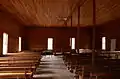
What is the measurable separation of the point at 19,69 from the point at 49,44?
20.5 metres

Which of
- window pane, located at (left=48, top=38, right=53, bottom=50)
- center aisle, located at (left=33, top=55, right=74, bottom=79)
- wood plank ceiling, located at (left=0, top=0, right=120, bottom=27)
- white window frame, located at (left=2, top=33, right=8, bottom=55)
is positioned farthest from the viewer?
window pane, located at (left=48, top=38, right=53, bottom=50)

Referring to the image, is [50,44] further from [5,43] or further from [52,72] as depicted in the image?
[52,72]

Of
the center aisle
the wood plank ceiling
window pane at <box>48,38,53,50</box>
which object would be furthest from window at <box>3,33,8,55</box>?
window pane at <box>48,38,53,50</box>

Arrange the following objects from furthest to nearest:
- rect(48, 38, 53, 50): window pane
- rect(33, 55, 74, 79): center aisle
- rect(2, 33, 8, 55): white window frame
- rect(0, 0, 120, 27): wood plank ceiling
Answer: rect(48, 38, 53, 50): window pane
rect(2, 33, 8, 55): white window frame
rect(0, 0, 120, 27): wood plank ceiling
rect(33, 55, 74, 79): center aisle

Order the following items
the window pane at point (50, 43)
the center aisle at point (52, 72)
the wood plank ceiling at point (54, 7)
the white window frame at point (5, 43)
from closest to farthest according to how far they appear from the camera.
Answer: the center aisle at point (52, 72), the wood plank ceiling at point (54, 7), the white window frame at point (5, 43), the window pane at point (50, 43)

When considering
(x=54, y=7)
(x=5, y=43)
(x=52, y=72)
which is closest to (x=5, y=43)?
(x=5, y=43)

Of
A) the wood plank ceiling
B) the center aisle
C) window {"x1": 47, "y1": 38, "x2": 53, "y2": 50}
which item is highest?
the wood plank ceiling

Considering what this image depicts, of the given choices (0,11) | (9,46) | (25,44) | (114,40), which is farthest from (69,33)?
(0,11)

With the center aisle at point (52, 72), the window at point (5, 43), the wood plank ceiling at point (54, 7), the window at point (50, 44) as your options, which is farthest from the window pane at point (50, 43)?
the center aisle at point (52, 72)

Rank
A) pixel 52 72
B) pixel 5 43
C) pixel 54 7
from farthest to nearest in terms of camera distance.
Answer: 1. pixel 5 43
2. pixel 54 7
3. pixel 52 72

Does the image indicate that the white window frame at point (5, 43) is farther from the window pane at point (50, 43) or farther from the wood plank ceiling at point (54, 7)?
the window pane at point (50, 43)

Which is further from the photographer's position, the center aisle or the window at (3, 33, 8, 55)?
the window at (3, 33, 8, 55)

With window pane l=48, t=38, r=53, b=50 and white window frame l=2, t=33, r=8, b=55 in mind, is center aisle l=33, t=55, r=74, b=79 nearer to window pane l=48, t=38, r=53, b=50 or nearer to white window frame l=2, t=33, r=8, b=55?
white window frame l=2, t=33, r=8, b=55

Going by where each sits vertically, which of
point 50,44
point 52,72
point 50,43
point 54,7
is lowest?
point 52,72
